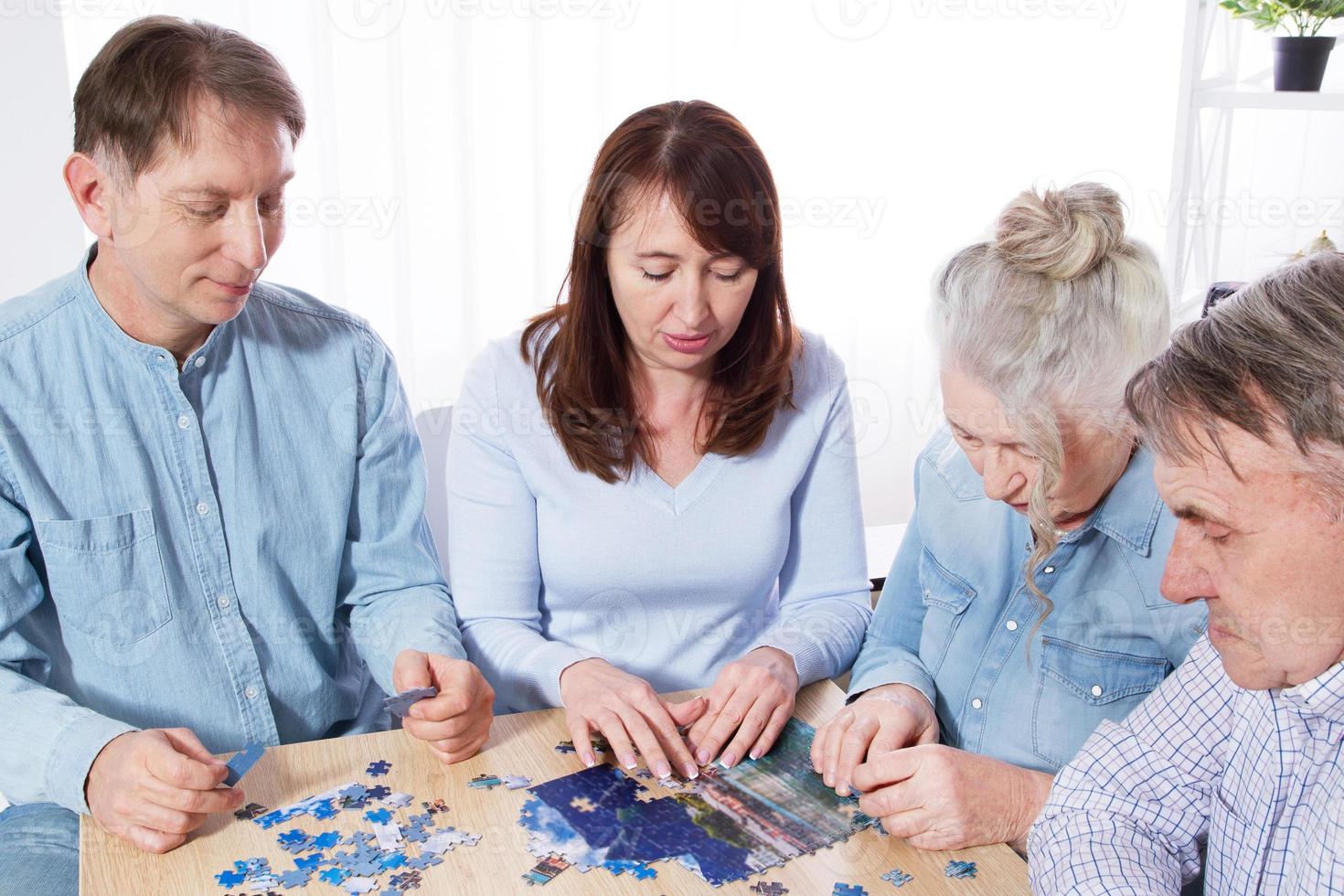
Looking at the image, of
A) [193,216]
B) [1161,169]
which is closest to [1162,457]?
[193,216]

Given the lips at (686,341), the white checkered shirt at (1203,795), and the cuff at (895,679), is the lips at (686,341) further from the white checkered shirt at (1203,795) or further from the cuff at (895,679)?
the white checkered shirt at (1203,795)

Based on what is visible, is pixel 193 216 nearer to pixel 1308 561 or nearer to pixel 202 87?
pixel 202 87

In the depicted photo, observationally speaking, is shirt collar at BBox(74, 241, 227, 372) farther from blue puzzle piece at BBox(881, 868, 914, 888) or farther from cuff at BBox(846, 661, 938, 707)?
blue puzzle piece at BBox(881, 868, 914, 888)

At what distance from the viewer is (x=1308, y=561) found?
1.21m

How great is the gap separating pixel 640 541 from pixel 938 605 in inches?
21.5

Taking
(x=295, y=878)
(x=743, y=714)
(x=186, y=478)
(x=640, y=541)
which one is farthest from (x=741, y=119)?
(x=295, y=878)

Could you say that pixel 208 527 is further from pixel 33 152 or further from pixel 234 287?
pixel 33 152

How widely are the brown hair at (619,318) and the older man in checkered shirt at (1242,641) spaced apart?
2.80ft

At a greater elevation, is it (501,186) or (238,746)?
(501,186)

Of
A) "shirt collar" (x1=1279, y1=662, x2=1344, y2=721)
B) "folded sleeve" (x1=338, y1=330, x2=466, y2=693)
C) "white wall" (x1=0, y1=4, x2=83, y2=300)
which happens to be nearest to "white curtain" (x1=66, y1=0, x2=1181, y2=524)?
"white wall" (x1=0, y1=4, x2=83, y2=300)

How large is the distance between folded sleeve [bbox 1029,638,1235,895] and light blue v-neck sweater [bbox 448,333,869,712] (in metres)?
0.61

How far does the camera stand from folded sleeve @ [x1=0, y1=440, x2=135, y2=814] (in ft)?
5.27

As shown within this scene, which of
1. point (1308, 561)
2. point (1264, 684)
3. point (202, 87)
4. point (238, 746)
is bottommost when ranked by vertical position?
point (238, 746)

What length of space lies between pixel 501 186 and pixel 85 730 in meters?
2.13
